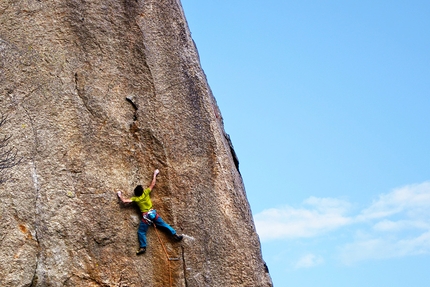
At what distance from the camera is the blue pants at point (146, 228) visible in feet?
37.0

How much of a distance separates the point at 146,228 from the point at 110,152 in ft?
4.66

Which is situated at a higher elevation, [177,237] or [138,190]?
[138,190]

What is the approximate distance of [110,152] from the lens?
38.4 ft

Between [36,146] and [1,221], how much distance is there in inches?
53.8

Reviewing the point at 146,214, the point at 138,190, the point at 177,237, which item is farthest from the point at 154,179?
the point at 177,237

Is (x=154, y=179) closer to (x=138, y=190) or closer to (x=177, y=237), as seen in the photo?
(x=138, y=190)

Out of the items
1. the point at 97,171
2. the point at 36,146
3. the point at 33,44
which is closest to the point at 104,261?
the point at 97,171

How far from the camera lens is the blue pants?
1128 cm

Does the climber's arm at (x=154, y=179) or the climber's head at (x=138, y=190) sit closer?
the climber's head at (x=138, y=190)

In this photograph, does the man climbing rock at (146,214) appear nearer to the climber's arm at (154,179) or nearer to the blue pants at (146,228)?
the blue pants at (146,228)

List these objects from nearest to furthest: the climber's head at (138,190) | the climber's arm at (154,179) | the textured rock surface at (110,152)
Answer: the textured rock surface at (110,152)
the climber's head at (138,190)
the climber's arm at (154,179)

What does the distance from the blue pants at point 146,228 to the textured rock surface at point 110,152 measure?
0.12 metres

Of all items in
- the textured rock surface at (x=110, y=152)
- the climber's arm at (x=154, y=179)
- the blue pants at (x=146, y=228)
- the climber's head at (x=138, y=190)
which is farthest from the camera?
the climber's arm at (x=154, y=179)

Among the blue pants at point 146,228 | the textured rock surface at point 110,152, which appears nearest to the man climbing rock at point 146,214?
the blue pants at point 146,228
